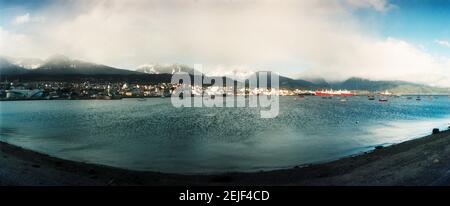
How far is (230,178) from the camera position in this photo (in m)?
14.6

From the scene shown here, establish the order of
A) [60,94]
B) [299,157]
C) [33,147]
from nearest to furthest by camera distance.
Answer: [299,157]
[33,147]
[60,94]

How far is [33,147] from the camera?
25.2 meters

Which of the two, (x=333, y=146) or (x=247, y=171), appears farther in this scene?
(x=333, y=146)
